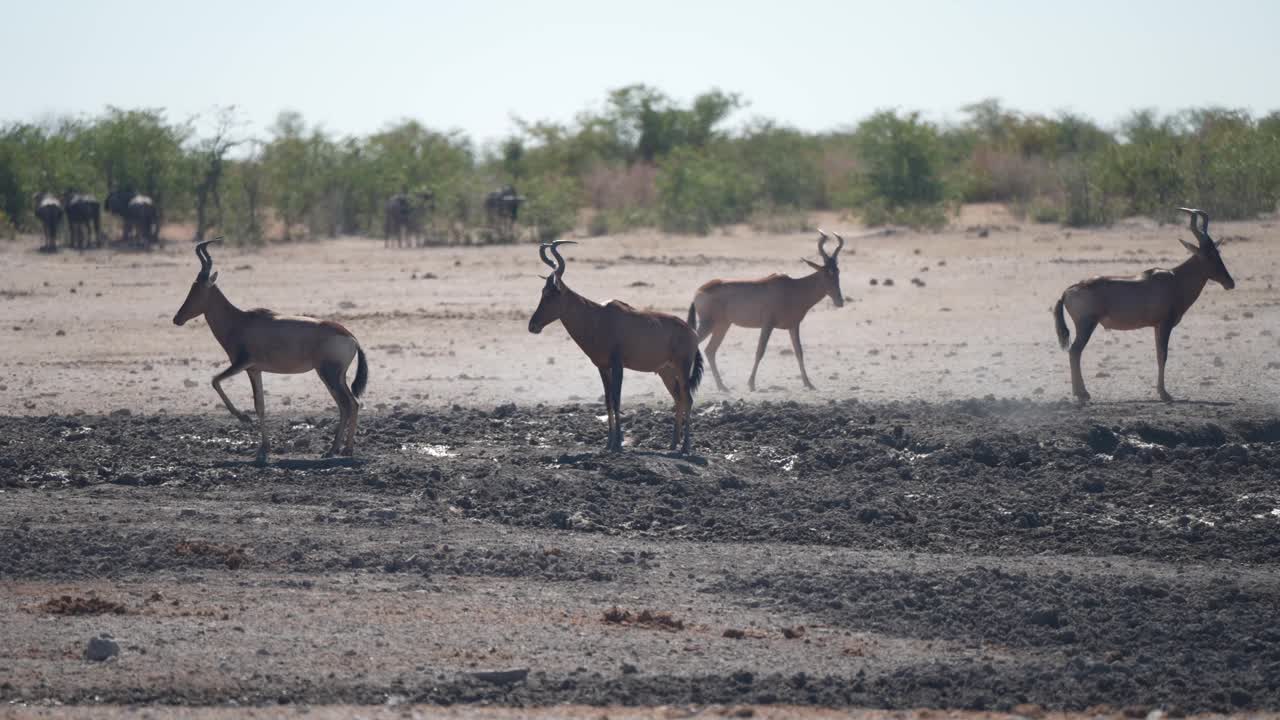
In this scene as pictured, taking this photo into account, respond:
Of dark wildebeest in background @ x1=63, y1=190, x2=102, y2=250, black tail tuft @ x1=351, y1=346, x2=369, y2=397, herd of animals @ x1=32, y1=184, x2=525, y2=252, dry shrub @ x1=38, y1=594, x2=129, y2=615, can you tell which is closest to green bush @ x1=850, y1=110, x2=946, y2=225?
herd of animals @ x1=32, y1=184, x2=525, y2=252

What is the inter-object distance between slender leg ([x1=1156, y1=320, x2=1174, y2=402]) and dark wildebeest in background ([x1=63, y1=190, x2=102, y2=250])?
2864 centimetres

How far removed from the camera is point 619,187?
52.9m

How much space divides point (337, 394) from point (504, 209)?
2752 centimetres

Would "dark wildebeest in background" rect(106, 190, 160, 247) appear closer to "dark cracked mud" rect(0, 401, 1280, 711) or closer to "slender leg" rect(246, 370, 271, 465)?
"dark cracked mud" rect(0, 401, 1280, 711)

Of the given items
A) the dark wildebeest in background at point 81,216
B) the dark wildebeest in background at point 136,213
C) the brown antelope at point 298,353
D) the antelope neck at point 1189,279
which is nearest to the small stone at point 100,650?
the brown antelope at point 298,353

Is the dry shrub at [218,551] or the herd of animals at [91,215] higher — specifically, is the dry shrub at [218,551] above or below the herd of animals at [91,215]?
below

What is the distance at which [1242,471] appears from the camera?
13.2 metres

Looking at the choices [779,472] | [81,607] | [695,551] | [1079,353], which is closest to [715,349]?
[1079,353]

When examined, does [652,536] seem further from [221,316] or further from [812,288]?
[812,288]

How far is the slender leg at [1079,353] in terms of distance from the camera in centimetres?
1623

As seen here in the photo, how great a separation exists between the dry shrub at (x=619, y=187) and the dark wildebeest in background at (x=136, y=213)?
1537cm

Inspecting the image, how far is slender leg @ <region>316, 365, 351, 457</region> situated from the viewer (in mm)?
13930

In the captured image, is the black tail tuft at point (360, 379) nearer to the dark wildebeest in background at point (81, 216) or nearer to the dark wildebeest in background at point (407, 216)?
the dark wildebeest in background at point (407, 216)

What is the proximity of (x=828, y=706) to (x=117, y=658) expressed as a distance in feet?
12.7
